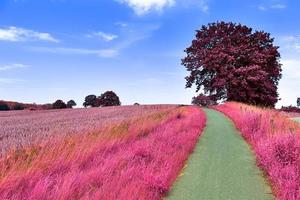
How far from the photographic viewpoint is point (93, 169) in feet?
33.9

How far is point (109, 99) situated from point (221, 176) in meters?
93.4

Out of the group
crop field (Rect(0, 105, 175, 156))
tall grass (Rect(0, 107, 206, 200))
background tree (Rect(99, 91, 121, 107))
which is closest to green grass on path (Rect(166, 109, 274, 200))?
tall grass (Rect(0, 107, 206, 200))

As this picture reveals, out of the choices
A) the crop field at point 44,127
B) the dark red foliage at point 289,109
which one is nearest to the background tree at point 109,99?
the dark red foliage at point 289,109

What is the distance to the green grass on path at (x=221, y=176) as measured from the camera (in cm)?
1002

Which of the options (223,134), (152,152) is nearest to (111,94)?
(223,134)

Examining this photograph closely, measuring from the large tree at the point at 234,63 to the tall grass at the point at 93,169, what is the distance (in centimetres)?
3831

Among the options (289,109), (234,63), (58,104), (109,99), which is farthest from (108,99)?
(234,63)

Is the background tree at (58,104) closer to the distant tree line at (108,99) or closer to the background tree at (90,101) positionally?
the distant tree line at (108,99)

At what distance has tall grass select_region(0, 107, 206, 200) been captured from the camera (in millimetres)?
8391

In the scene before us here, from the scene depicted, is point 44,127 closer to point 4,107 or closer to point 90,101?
point 4,107

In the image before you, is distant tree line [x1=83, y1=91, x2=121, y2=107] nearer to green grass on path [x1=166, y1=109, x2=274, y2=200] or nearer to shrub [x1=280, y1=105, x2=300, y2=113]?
shrub [x1=280, y1=105, x2=300, y2=113]

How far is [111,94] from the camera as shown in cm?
10462

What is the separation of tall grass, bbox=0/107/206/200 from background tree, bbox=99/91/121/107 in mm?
88971

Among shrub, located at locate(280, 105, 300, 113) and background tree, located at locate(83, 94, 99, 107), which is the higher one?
background tree, located at locate(83, 94, 99, 107)
